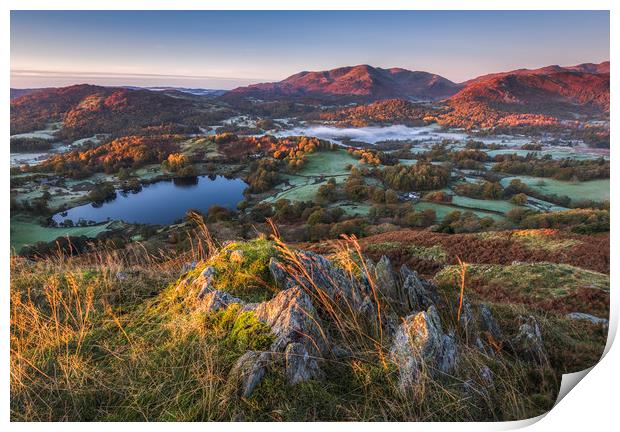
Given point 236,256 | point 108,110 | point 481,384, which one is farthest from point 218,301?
point 108,110

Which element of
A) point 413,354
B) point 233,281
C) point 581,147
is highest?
point 581,147

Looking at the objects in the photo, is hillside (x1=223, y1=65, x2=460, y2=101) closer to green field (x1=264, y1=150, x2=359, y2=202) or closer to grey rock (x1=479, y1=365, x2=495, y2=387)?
green field (x1=264, y1=150, x2=359, y2=202)

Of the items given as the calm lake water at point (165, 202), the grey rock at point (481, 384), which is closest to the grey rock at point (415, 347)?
the grey rock at point (481, 384)

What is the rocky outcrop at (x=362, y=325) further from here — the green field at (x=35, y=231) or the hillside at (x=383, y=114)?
the hillside at (x=383, y=114)

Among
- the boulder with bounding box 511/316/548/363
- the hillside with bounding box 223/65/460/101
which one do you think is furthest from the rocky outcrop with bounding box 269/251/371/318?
the hillside with bounding box 223/65/460/101

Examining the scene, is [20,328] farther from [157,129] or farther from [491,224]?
[491,224]
